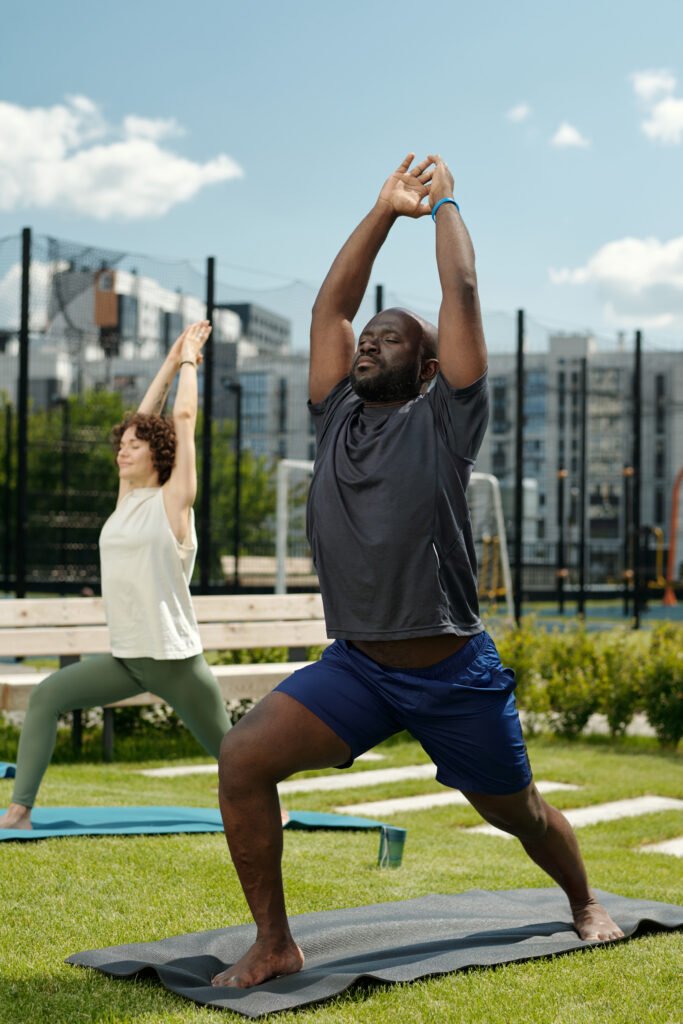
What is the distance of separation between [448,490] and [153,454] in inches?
102

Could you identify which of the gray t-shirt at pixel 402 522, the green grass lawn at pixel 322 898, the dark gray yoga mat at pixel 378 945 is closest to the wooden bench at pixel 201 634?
the green grass lawn at pixel 322 898

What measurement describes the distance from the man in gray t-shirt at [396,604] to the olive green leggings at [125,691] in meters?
2.05

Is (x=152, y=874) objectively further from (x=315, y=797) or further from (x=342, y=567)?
(x=315, y=797)

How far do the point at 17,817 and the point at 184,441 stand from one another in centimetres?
171

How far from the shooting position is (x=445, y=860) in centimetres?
544

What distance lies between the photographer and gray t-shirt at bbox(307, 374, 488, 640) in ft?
10.8

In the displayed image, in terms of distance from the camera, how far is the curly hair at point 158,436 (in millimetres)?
5652

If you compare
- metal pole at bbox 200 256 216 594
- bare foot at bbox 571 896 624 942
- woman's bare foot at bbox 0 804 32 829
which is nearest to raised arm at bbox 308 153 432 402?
bare foot at bbox 571 896 624 942

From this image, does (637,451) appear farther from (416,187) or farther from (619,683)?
(416,187)

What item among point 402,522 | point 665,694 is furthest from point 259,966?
point 665,694

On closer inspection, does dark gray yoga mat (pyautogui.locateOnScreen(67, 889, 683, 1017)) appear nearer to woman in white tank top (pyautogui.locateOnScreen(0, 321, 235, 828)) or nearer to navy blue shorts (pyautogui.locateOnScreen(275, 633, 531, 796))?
navy blue shorts (pyautogui.locateOnScreen(275, 633, 531, 796))

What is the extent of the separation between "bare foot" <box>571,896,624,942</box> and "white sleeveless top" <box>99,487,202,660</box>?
212 cm

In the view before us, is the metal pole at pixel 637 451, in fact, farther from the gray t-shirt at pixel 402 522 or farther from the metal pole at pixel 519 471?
the gray t-shirt at pixel 402 522

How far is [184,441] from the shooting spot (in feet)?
18.3
